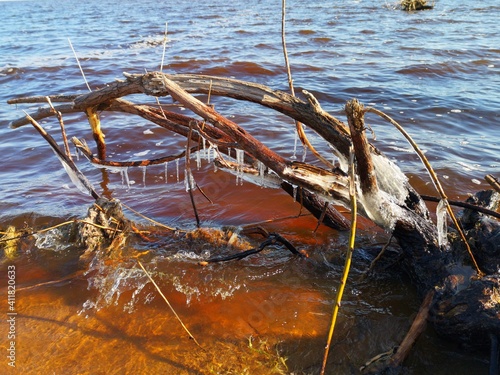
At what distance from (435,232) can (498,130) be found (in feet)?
13.4

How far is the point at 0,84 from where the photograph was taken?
9211mm

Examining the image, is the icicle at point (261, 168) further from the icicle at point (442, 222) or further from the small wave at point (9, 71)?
the small wave at point (9, 71)

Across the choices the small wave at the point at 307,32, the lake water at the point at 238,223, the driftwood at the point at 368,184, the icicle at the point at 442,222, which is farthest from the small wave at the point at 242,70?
the icicle at the point at 442,222

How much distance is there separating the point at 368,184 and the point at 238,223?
1756 millimetres

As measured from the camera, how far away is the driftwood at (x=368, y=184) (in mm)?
2160

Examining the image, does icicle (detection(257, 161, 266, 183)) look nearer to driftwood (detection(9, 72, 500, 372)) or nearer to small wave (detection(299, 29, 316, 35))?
driftwood (detection(9, 72, 500, 372))

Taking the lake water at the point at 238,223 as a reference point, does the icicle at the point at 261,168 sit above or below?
above

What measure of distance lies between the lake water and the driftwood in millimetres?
273

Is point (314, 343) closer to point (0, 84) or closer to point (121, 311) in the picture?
point (121, 311)

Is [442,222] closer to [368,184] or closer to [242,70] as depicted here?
[368,184]

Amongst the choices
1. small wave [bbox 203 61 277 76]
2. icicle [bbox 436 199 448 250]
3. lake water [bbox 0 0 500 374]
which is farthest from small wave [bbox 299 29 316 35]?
icicle [bbox 436 199 448 250]

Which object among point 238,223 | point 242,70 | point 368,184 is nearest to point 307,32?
point 242,70

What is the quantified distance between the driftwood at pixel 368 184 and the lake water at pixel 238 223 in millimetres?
273

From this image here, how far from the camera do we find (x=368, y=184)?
2502mm
